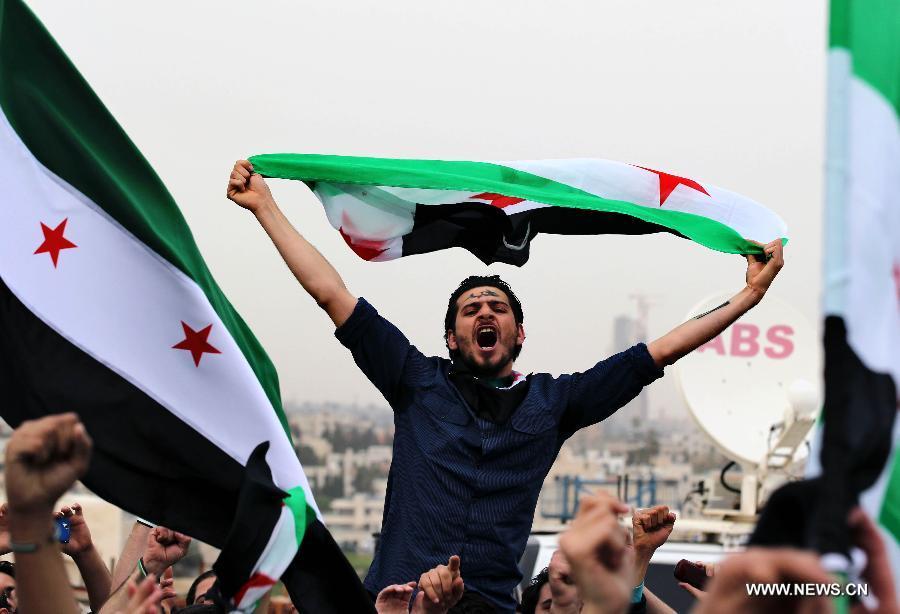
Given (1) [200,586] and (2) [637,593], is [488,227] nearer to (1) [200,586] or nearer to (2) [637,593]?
(2) [637,593]

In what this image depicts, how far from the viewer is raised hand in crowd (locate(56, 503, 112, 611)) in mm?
5660

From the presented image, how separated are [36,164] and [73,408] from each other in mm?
888

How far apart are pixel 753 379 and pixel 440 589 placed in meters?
8.38

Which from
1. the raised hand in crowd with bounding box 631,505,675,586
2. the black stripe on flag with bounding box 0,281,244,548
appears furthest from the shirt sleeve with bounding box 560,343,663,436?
the black stripe on flag with bounding box 0,281,244,548

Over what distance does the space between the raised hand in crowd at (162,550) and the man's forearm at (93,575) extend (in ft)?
0.57

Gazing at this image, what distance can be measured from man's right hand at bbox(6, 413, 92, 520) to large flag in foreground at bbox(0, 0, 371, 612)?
1.44m

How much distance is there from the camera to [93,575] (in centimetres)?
571

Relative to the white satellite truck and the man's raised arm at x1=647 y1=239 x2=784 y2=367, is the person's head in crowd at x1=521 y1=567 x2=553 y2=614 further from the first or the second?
the white satellite truck

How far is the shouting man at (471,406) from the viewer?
16.3 ft

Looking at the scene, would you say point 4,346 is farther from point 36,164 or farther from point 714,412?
point 714,412

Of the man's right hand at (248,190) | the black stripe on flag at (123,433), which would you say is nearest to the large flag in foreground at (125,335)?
the black stripe on flag at (123,433)

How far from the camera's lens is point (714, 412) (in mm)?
12109

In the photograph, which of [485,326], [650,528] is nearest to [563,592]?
[650,528]

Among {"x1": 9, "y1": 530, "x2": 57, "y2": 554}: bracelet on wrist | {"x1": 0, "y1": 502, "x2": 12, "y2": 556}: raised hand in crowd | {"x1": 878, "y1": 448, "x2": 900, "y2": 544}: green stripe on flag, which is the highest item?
{"x1": 878, "y1": 448, "x2": 900, "y2": 544}: green stripe on flag
